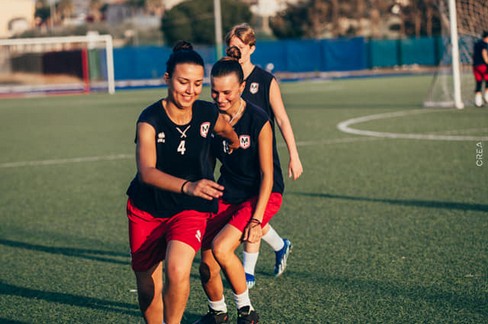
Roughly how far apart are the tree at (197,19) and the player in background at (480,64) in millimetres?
47349

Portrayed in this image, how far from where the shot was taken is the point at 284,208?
9.72 metres

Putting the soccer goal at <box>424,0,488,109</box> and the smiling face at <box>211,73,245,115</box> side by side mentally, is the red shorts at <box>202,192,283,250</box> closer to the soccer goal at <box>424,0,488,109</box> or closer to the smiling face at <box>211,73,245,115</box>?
the smiling face at <box>211,73,245,115</box>

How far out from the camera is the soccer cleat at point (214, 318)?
18.1 feet

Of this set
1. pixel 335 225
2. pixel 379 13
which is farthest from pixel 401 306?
pixel 379 13

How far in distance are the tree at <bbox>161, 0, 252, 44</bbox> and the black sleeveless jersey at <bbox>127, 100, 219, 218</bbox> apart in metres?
63.0

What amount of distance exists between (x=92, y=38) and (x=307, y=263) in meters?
31.3

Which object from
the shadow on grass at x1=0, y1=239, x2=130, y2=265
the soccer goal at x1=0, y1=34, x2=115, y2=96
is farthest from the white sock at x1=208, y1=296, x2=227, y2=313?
the soccer goal at x1=0, y1=34, x2=115, y2=96

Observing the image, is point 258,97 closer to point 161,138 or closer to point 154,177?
point 161,138

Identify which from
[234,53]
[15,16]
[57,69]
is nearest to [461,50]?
[234,53]

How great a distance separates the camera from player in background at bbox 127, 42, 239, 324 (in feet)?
15.4

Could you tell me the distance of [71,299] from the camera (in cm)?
628

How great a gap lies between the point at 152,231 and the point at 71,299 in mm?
1669

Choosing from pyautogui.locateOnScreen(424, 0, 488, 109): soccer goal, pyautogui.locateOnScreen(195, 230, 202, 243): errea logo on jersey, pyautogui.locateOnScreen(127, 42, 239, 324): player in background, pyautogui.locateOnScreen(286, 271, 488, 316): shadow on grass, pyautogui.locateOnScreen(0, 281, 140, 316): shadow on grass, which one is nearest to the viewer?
pyautogui.locateOnScreen(127, 42, 239, 324): player in background

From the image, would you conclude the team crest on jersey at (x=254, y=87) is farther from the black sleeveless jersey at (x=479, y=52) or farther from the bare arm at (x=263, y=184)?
the black sleeveless jersey at (x=479, y=52)
